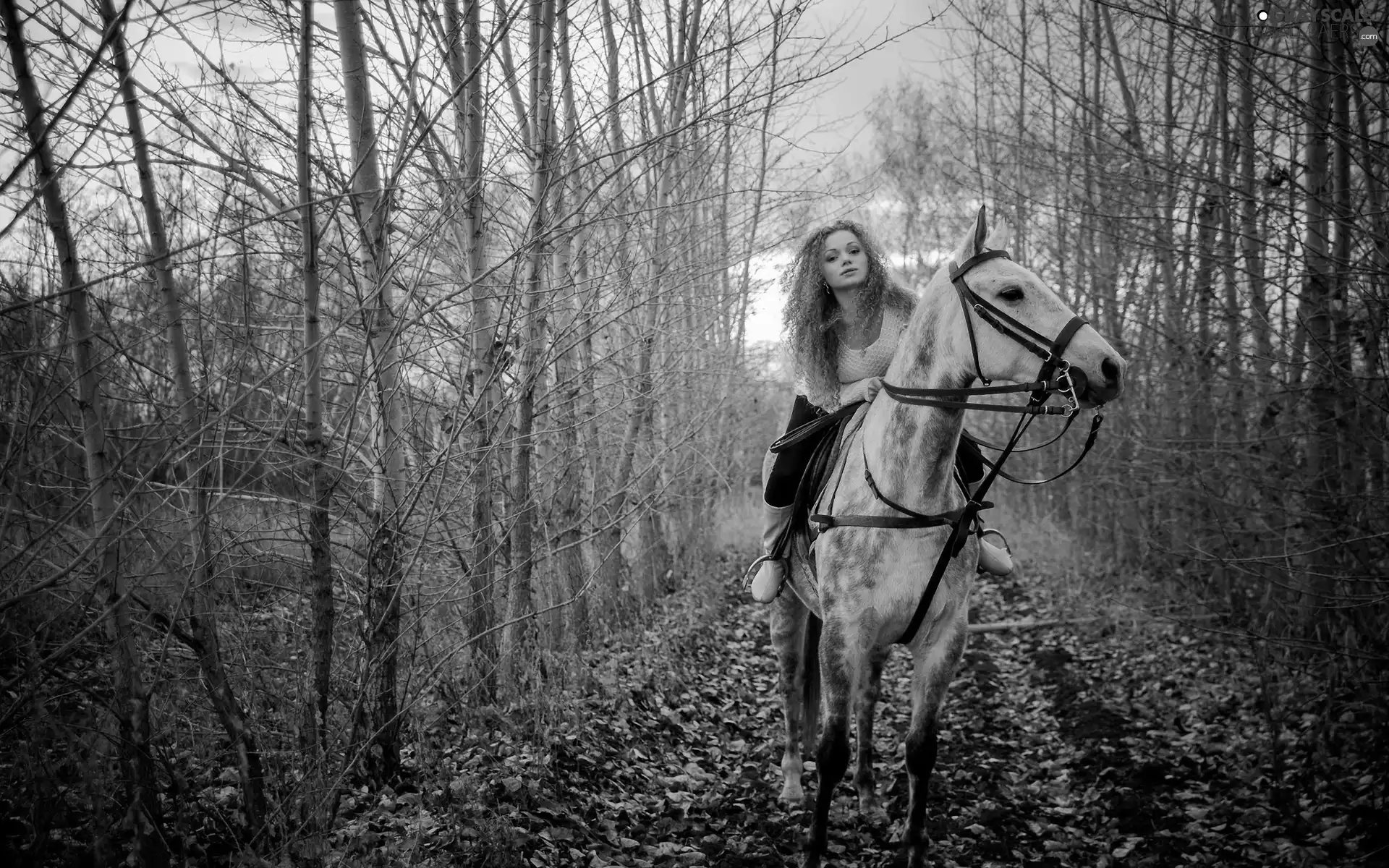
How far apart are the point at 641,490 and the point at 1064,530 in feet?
28.2

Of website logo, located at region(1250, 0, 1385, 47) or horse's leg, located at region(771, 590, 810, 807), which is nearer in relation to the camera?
website logo, located at region(1250, 0, 1385, 47)

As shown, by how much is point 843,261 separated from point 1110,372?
1922 millimetres

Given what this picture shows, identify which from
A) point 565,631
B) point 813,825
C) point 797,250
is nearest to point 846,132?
point 797,250

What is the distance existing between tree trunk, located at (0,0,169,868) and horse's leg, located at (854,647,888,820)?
3.16 metres

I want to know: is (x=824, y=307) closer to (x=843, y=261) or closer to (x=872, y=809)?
(x=843, y=261)

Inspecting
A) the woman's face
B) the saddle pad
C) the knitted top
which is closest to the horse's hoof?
the saddle pad

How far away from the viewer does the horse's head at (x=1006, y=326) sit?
2.84 m

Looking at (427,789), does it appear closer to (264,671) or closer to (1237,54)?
(264,671)

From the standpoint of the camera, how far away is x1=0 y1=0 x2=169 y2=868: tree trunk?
2.27m

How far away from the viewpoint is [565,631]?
6.88 metres

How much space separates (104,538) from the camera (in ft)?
7.87

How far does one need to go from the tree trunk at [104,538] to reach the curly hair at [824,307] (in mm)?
3311

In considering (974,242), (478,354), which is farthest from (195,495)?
(974,242)

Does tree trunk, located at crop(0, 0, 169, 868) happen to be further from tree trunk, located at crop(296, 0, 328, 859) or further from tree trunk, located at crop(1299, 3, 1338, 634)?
tree trunk, located at crop(1299, 3, 1338, 634)
